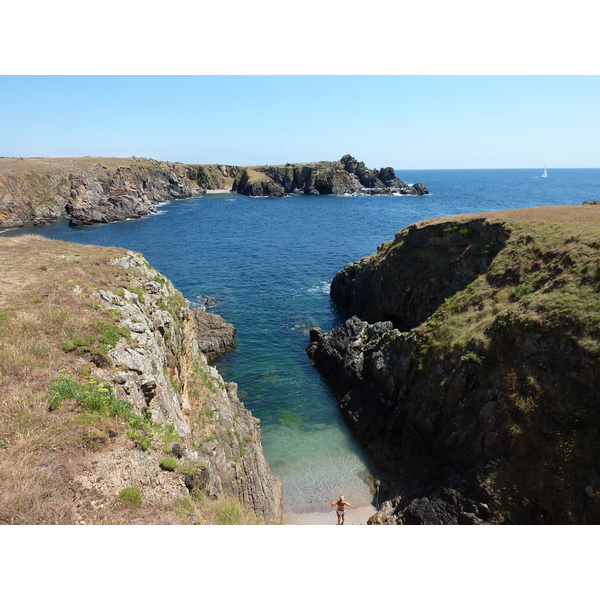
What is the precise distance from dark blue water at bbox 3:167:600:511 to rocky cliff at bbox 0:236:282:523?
12.1ft

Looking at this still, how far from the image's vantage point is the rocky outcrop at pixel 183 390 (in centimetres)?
1527

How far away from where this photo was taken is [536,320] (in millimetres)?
21875

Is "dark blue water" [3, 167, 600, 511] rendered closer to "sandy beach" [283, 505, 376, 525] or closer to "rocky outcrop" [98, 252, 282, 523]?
"sandy beach" [283, 505, 376, 525]

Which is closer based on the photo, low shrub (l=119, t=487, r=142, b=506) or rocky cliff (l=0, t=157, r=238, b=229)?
low shrub (l=119, t=487, r=142, b=506)

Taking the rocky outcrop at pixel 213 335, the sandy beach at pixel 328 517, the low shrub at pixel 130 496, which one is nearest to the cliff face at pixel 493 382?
the sandy beach at pixel 328 517

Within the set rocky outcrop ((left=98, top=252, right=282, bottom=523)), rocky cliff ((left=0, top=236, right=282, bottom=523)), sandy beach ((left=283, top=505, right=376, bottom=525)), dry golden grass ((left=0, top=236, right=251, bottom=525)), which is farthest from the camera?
sandy beach ((left=283, top=505, right=376, bottom=525))

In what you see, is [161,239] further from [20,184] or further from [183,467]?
[183,467]

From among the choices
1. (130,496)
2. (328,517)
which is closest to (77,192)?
(328,517)

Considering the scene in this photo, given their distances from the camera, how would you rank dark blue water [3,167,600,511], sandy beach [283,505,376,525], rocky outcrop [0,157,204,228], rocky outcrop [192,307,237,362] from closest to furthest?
sandy beach [283,505,376,525]
dark blue water [3,167,600,511]
rocky outcrop [192,307,237,362]
rocky outcrop [0,157,204,228]

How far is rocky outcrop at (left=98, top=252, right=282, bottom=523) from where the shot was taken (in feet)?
50.1

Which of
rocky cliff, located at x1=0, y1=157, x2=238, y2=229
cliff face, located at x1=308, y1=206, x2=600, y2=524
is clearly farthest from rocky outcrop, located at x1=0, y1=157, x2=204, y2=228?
cliff face, located at x1=308, y1=206, x2=600, y2=524

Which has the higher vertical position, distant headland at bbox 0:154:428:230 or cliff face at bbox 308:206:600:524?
distant headland at bbox 0:154:428:230

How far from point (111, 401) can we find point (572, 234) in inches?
1290

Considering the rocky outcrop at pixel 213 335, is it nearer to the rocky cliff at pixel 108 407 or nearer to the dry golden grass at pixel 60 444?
the rocky cliff at pixel 108 407
